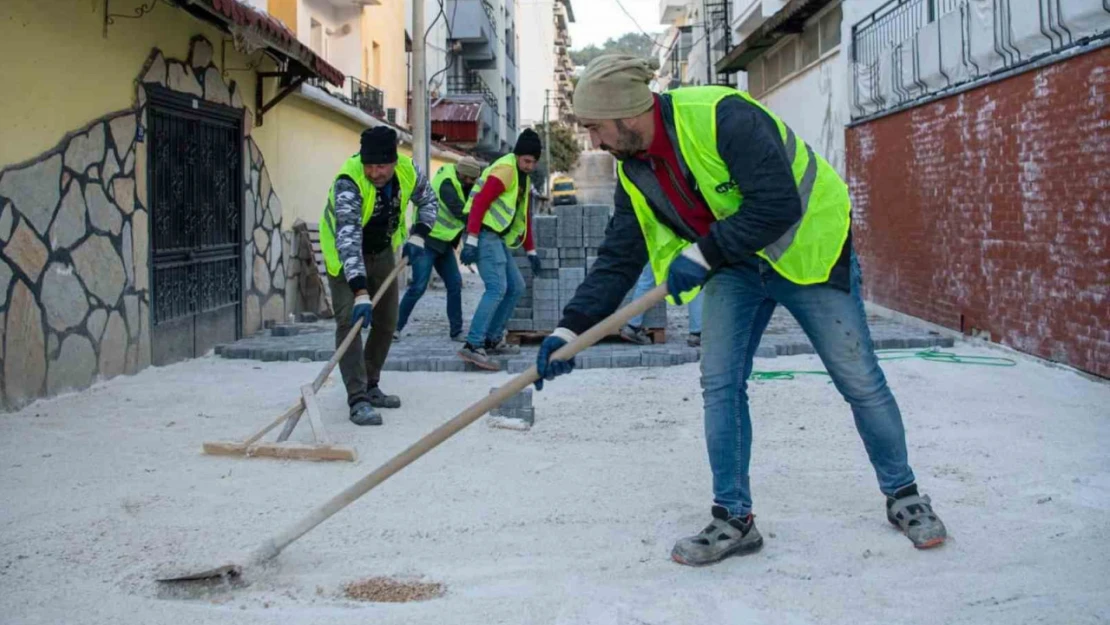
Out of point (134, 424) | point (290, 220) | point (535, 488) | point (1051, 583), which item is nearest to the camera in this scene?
point (1051, 583)

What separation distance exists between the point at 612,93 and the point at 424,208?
354cm

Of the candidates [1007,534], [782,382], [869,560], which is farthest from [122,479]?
[782,382]

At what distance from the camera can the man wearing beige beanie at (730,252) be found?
3473 millimetres

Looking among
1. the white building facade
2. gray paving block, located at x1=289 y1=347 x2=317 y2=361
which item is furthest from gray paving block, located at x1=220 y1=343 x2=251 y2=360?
the white building facade

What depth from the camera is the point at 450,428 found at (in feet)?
11.7

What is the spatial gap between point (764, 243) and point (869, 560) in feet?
3.60

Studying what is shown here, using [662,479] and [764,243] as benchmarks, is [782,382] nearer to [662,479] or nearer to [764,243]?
[662,479]

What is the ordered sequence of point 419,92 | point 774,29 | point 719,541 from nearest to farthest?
point 719,541
point 419,92
point 774,29

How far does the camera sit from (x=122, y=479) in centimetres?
496

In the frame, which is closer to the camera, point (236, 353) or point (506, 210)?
point (506, 210)

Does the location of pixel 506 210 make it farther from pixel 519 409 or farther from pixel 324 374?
pixel 324 374

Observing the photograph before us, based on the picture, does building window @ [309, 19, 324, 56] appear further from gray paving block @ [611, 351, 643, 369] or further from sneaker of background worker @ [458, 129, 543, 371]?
gray paving block @ [611, 351, 643, 369]

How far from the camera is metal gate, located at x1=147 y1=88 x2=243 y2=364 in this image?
8570 millimetres

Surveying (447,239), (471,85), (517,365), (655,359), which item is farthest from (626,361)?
(471,85)
